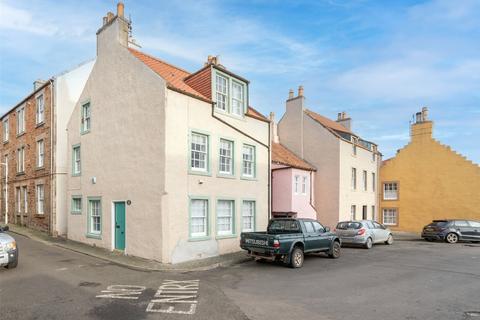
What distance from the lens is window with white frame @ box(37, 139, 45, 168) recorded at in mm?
21603

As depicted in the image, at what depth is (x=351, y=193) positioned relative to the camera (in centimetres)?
2716

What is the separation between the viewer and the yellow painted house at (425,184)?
2755 cm

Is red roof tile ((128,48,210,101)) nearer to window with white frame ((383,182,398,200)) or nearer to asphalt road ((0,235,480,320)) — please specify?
asphalt road ((0,235,480,320))

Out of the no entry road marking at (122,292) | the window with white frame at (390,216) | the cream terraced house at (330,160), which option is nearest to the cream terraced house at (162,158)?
the no entry road marking at (122,292)

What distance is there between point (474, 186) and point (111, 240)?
26.5 meters

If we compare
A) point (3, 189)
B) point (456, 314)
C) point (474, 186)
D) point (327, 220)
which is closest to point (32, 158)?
point (3, 189)

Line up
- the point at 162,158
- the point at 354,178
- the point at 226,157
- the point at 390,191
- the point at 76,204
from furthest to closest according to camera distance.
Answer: the point at 390,191
the point at 354,178
the point at 76,204
the point at 226,157
the point at 162,158

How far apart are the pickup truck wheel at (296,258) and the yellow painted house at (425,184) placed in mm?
20270

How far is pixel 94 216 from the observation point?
661 inches

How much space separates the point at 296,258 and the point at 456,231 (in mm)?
16351

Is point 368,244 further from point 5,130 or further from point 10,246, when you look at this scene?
point 5,130

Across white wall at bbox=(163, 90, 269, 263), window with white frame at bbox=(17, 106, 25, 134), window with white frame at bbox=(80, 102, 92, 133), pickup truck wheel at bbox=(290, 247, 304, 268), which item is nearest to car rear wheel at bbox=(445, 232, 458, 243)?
white wall at bbox=(163, 90, 269, 263)

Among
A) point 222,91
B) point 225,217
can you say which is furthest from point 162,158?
point 222,91

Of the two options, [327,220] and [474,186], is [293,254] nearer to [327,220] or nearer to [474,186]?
[327,220]
